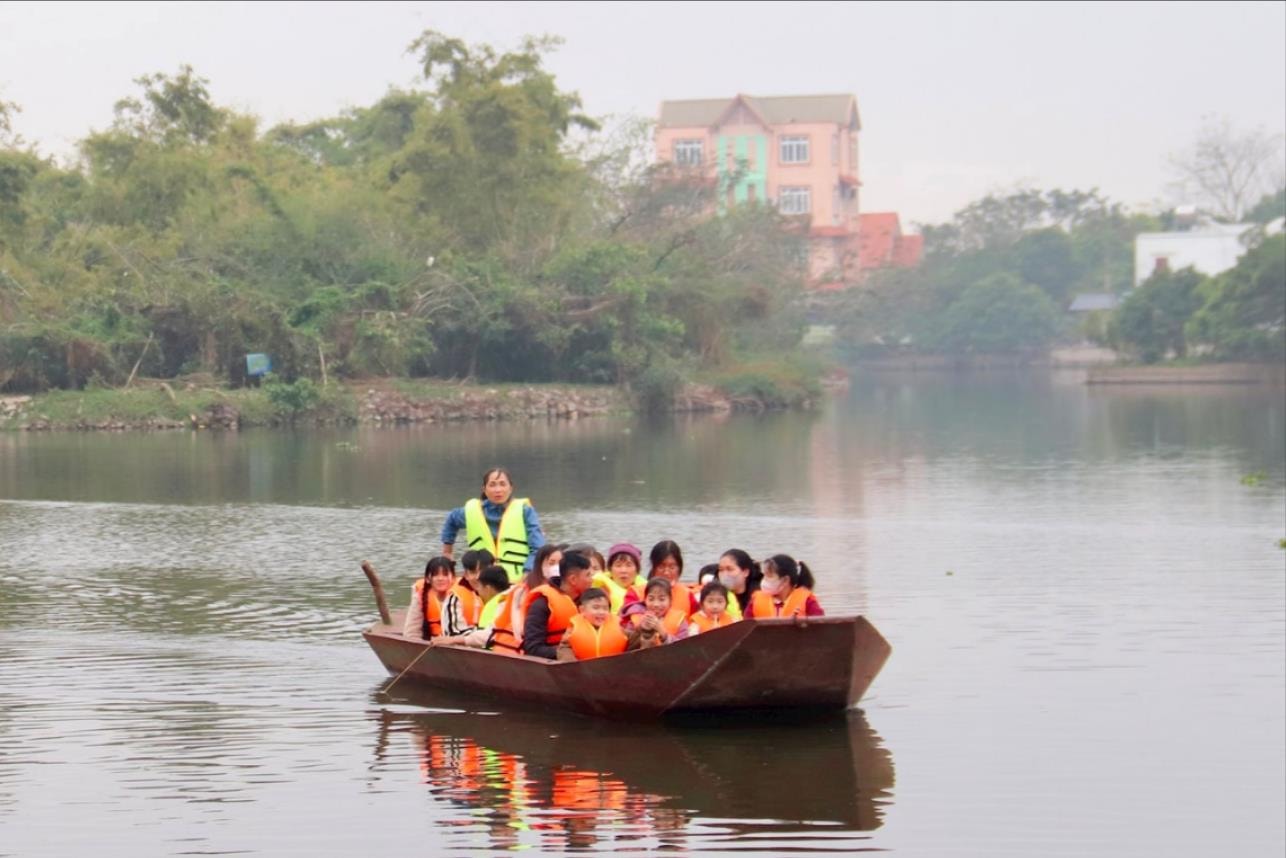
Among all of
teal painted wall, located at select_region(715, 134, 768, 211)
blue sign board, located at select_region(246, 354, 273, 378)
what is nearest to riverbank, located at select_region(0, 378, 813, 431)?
blue sign board, located at select_region(246, 354, 273, 378)

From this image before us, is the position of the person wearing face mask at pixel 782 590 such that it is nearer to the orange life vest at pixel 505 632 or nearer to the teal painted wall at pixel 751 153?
the orange life vest at pixel 505 632

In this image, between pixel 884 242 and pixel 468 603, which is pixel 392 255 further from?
pixel 884 242

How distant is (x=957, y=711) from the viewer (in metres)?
12.6

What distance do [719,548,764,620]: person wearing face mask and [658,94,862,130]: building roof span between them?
277 feet

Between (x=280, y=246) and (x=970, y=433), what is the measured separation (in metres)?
16.1

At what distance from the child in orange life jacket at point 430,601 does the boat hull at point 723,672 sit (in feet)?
3.17

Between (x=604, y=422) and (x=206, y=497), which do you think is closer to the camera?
(x=206, y=497)

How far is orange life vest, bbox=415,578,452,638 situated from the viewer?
13125 mm

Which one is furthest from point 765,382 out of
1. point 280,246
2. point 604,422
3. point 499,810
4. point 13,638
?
point 499,810

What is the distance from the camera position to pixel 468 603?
13062mm

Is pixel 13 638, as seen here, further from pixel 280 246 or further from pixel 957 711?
pixel 280 246

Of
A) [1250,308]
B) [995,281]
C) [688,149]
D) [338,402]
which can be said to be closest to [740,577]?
[338,402]

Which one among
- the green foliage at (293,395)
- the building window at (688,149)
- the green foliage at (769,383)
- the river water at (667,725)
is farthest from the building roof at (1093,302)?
the river water at (667,725)

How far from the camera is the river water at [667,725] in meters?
9.90
